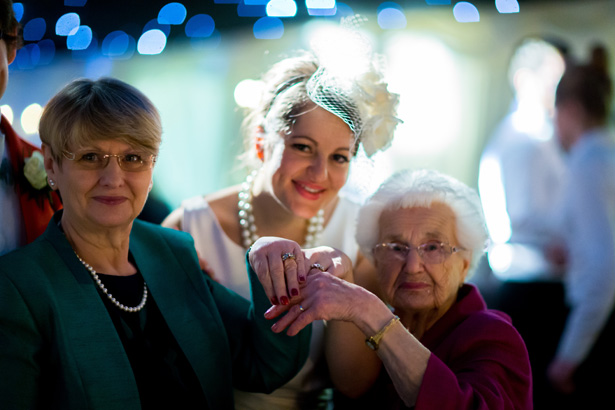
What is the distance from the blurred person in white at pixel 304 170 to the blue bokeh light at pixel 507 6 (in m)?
3.68

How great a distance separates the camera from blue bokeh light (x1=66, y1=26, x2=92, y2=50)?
2.83 metres

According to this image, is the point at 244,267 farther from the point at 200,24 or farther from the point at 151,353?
the point at 200,24

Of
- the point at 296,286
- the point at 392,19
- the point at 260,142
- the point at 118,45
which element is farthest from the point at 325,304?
the point at 392,19

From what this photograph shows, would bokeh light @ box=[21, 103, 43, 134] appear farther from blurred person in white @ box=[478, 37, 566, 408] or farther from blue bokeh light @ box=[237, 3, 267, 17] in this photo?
blurred person in white @ box=[478, 37, 566, 408]

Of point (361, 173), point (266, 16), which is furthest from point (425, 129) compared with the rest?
point (361, 173)

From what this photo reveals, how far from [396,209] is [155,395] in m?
0.92

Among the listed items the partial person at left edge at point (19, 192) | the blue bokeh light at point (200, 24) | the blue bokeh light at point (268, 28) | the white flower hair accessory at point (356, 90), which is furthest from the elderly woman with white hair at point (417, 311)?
the blue bokeh light at point (268, 28)

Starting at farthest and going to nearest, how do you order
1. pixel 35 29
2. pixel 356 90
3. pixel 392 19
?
pixel 392 19
pixel 35 29
pixel 356 90

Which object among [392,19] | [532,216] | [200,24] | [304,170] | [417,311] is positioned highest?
[392,19]

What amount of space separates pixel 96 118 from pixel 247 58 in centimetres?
356

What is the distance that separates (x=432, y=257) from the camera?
188cm

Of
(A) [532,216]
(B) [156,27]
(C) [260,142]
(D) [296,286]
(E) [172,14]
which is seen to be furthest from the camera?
(A) [532,216]

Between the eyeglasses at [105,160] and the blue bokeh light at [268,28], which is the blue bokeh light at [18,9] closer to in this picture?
the eyeglasses at [105,160]

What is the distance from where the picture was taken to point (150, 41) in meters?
3.72
